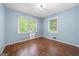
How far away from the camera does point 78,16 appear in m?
1.56

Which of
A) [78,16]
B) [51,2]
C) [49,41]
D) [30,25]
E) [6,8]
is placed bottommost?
[49,41]

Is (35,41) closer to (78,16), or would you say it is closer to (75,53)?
(75,53)

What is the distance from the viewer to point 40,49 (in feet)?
5.31

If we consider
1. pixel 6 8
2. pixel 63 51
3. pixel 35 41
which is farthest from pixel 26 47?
→ pixel 6 8

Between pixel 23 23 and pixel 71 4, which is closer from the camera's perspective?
pixel 71 4

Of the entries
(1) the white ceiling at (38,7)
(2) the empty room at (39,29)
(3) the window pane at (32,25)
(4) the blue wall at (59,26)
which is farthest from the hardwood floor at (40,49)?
(1) the white ceiling at (38,7)

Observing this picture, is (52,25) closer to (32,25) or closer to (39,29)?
(39,29)

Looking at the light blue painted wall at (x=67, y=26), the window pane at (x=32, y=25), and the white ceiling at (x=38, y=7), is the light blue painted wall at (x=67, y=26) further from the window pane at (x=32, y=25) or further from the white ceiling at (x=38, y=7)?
the window pane at (x=32, y=25)

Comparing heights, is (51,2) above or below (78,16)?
above

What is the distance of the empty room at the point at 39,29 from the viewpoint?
156 cm

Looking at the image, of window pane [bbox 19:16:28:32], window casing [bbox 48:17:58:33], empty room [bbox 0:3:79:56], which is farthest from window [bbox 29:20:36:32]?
window casing [bbox 48:17:58:33]

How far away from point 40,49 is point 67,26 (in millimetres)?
688

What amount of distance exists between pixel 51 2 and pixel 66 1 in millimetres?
276

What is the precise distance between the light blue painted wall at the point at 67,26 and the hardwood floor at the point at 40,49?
133 millimetres
